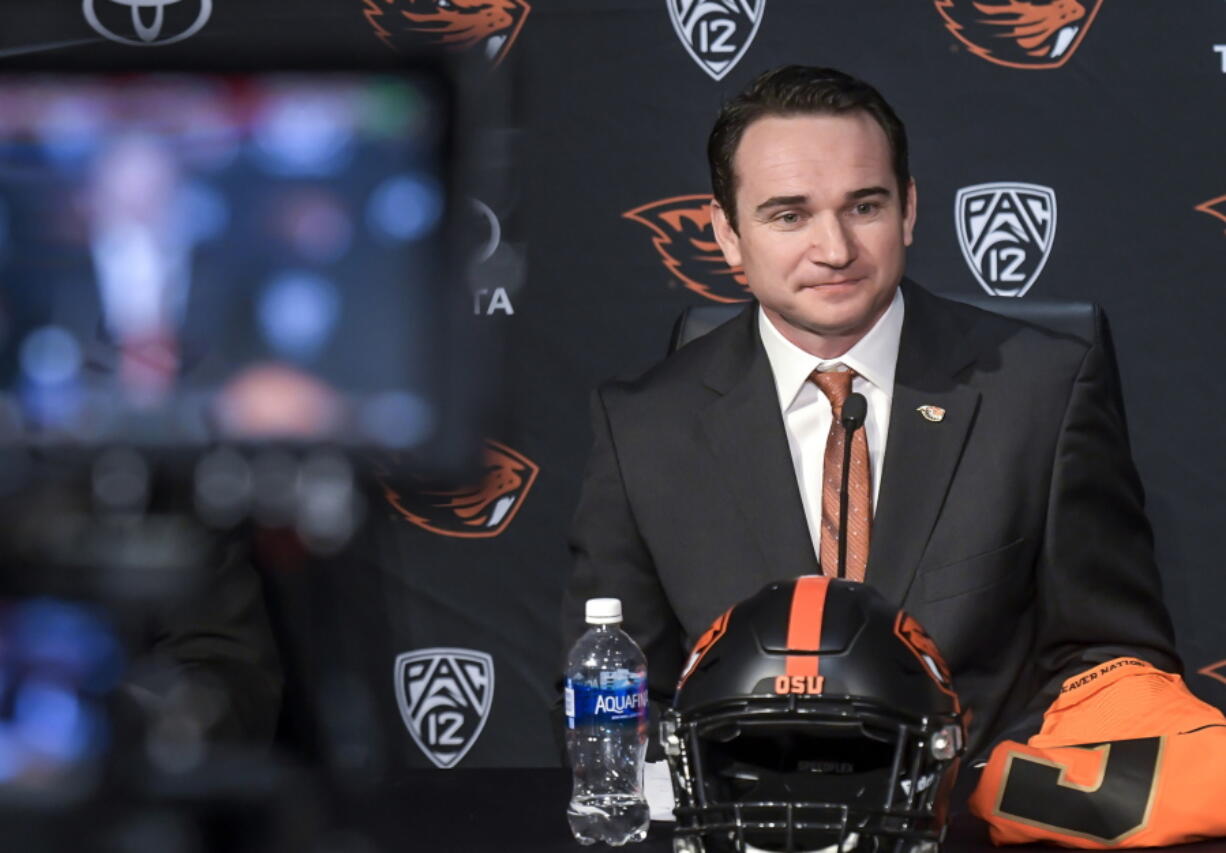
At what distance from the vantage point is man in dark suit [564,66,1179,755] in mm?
1771

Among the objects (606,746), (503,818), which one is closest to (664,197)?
(606,746)

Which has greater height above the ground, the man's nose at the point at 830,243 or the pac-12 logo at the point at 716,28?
the pac-12 logo at the point at 716,28

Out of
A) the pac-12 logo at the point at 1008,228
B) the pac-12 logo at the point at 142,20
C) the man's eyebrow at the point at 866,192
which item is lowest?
the pac-12 logo at the point at 1008,228

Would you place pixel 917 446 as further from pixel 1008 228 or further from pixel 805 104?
pixel 1008 228

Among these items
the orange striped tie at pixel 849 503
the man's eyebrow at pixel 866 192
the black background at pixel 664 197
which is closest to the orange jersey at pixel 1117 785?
the orange striped tie at pixel 849 503

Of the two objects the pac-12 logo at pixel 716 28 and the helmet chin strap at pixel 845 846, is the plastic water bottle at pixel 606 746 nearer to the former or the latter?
the helmet chin strap at pixel 845 846

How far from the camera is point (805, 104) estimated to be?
1.82 meters

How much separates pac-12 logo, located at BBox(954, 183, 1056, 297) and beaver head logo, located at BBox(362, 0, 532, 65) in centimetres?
87

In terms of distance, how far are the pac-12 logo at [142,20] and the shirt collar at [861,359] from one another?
4.60ft

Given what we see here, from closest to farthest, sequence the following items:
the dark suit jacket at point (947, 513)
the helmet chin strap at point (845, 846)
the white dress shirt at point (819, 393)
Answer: the helmet chin strap at point (845, 846), the dark suit jacket at point (947, 513), the white dress shirt at point (819, 393)

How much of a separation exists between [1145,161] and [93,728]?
6.41ft

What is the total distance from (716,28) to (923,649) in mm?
1641

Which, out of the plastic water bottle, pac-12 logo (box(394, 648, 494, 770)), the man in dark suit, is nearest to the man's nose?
the man in dark suit

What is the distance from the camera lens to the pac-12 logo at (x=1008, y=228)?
8.15ft
